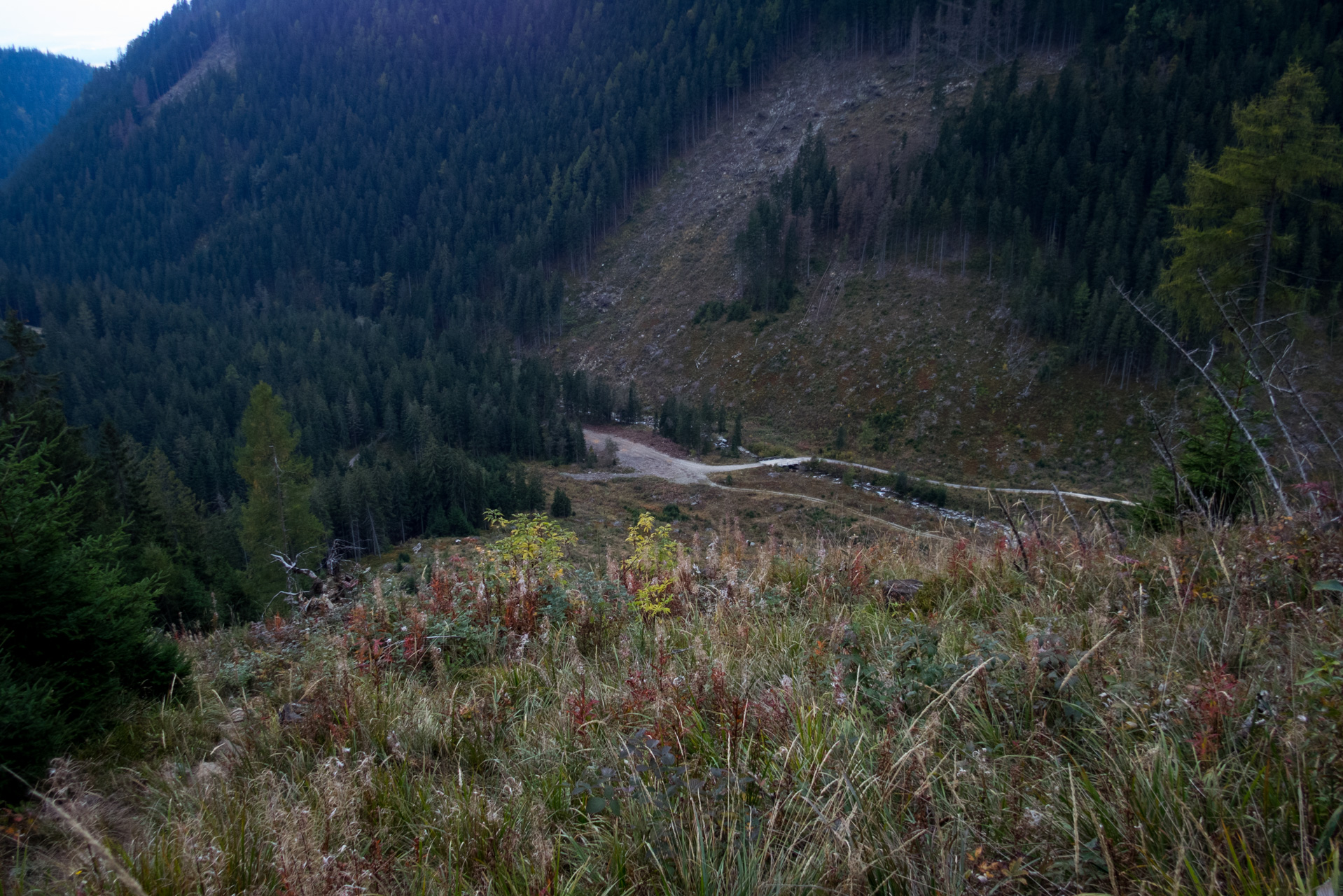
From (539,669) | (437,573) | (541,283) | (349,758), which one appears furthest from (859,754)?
(541,283)

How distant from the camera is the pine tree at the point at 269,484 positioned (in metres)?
27.3

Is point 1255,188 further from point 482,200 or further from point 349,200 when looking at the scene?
point 349,200

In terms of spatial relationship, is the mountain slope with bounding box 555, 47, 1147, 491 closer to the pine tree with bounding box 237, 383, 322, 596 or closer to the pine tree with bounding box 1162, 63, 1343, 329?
the pine tree with bounding box 1162, 63, 1343, 329

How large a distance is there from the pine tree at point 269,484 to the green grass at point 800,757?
27.8 metres

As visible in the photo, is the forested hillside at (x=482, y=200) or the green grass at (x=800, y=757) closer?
the green grass at (x=800, y=757)

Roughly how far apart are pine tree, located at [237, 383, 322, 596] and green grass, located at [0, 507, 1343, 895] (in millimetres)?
27829

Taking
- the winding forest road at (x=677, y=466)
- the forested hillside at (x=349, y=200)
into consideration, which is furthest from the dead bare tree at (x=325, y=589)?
the forested hillside at (x=349, y=200)

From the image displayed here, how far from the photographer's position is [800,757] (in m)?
2.19

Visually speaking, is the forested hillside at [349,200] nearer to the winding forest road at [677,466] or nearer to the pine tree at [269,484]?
the winding forest road at [677,466]

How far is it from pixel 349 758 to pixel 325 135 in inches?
6408

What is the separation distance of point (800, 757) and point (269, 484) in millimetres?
32300

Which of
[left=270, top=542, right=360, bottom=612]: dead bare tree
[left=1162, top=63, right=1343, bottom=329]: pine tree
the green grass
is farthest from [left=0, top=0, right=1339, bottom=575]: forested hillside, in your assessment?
[left=270, top=542, right=360, bottom=612]: dead bare tree

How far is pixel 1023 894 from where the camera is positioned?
1665mm

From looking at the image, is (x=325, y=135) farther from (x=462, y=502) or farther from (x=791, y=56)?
(x=462, y=502)
